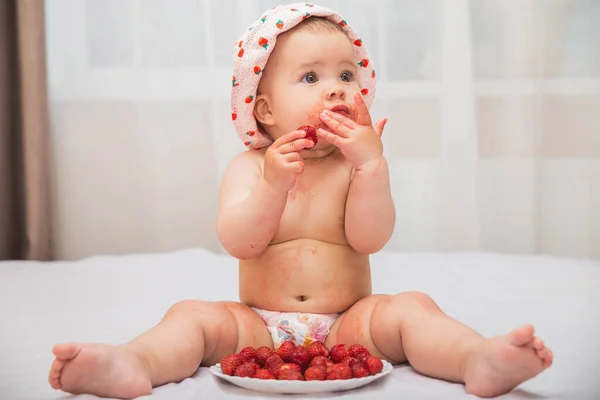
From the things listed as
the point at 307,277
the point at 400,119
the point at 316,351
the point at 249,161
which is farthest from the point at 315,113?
the point at 400,119

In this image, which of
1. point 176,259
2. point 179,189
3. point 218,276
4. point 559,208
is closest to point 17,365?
point 218,276

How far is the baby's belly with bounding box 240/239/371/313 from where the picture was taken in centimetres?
120

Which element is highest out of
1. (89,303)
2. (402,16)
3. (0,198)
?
(402,16)

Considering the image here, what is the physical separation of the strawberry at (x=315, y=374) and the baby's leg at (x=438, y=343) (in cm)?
15

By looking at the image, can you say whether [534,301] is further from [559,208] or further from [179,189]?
[179,189]

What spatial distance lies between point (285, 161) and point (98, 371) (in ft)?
1.22

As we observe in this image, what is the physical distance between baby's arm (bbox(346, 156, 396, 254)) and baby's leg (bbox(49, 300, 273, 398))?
0.20 metres

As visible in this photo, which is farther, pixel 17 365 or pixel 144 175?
pixel 144 175

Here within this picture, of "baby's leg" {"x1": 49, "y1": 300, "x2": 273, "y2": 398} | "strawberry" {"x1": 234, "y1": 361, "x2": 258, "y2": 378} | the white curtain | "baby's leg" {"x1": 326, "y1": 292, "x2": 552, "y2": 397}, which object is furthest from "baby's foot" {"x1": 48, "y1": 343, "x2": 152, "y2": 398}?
the white curtain

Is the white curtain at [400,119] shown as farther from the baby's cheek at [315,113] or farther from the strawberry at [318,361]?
the strawberry at [318,361]

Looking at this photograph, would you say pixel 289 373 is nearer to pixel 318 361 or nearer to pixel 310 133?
pixel 318 361

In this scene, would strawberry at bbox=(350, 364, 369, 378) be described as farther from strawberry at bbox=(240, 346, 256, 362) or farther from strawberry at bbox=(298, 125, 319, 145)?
strawberry at bbox=(298, 125, 319, 145)

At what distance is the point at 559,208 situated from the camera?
2.29 m

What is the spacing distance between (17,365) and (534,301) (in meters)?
0.95
